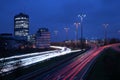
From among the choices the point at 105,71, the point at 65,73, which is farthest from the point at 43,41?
the point at 65,73

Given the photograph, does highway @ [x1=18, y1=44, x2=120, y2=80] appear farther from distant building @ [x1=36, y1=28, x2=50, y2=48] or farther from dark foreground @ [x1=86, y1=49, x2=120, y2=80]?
distant building @ [x1=36, y1=28, x2=50, y2=48]

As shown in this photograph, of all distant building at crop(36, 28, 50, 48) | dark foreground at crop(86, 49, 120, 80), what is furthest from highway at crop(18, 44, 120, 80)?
distant building at crop(36, 28, 50, 48)

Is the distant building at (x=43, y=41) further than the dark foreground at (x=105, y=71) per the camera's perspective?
Yes

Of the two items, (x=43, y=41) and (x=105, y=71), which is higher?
(x=43, y=41)

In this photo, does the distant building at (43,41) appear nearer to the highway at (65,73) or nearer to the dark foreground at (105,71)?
the highway at (65,73)

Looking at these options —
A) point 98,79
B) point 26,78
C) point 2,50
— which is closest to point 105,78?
point 98,79

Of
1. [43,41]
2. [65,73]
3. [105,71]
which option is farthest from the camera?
[43,41]

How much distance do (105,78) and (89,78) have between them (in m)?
2.17

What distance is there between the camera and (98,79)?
37.7 metres

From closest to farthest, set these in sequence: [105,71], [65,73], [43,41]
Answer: [65,73], [105,71], [43,41]

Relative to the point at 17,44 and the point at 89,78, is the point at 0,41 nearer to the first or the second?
the point at 89,78

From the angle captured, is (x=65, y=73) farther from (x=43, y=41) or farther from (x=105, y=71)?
(x=43, y=41)

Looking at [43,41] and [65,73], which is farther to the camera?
[43,41]

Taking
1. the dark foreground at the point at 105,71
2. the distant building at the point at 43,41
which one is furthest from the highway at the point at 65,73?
the distant building at the point at 43,41
